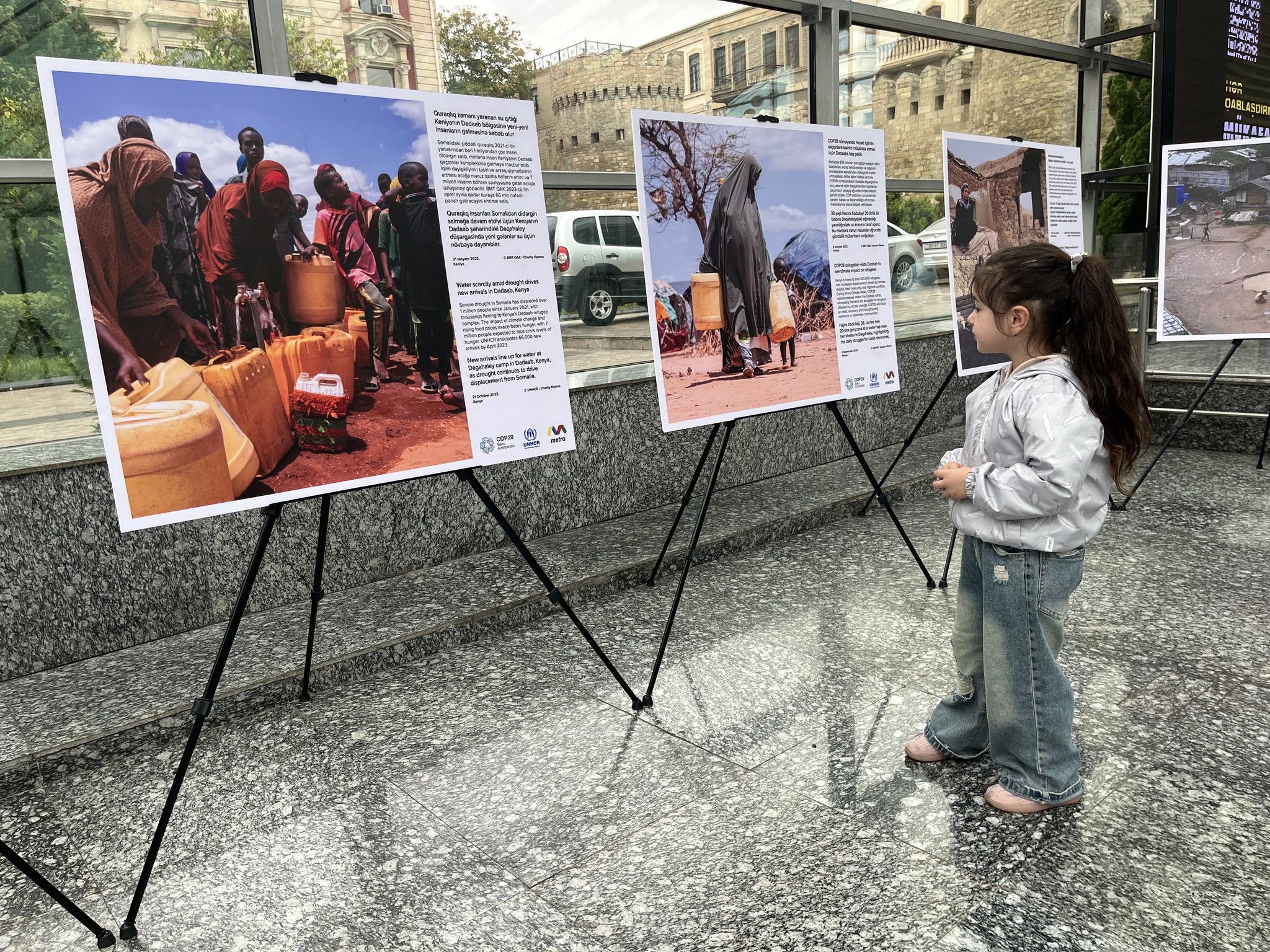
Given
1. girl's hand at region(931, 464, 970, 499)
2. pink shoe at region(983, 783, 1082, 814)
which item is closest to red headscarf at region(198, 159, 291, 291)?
girl's hand at region(931, 464, 970, 499)

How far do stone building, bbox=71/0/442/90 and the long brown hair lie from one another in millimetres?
2280

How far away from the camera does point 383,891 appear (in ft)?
6.55

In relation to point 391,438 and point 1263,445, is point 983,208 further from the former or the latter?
point 391,438

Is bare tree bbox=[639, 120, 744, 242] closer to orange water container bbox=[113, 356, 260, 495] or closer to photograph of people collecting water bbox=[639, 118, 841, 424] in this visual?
photograph of people collecting water bbox=[639, 118, 841, 424]

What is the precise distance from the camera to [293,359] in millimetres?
2205

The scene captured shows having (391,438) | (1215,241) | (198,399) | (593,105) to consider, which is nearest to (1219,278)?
(1215,241)

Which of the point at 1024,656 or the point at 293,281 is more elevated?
the point at 293,281

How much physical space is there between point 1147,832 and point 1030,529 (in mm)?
723

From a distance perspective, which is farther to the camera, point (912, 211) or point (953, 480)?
point (912, 211)

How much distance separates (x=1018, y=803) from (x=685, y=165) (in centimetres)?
202

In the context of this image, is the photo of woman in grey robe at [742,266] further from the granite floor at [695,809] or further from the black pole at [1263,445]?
the black pole at [1263,445]

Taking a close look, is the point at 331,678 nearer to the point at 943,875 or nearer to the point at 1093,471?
the point at 943,875

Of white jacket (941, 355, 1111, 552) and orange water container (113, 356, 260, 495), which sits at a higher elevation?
orange water container (113, 356, 260, 495)

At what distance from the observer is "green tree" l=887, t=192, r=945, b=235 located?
6004 millimetres
